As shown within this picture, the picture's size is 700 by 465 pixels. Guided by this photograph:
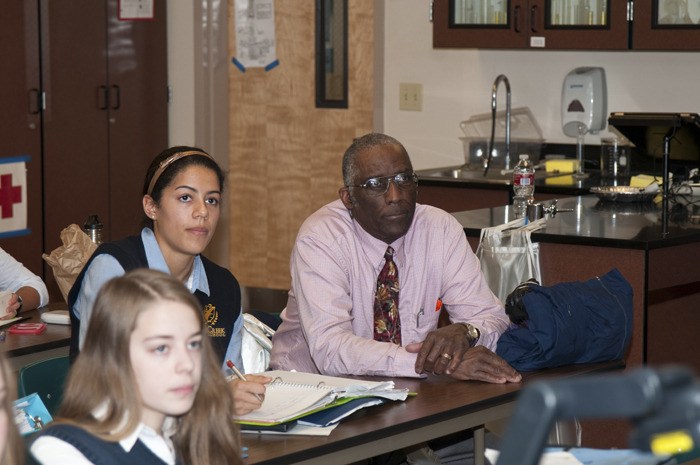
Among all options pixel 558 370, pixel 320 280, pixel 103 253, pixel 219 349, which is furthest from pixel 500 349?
pixel 103 253

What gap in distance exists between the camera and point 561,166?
16.9 ft

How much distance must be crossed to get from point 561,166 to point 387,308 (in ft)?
7.85

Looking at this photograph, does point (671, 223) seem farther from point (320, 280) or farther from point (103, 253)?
point (103, 253)

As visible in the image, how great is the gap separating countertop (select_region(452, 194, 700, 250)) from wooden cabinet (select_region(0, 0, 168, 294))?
249cm

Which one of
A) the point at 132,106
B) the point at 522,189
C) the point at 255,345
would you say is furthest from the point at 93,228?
the point at 132,106

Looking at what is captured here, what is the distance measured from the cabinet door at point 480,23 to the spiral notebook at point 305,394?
10.1 feet

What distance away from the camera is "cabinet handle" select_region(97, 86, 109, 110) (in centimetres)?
600

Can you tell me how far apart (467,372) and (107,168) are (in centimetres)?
394

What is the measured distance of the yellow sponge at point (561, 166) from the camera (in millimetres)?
5160

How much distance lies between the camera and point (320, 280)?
289cm

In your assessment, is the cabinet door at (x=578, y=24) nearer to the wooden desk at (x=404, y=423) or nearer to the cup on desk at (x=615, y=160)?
the cup on desk at (x=615, y=160)

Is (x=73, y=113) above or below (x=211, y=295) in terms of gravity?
above

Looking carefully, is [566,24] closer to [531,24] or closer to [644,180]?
[531,24]

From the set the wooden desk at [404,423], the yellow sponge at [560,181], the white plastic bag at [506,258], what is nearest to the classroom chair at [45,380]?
the wooden desk at [404,423]
